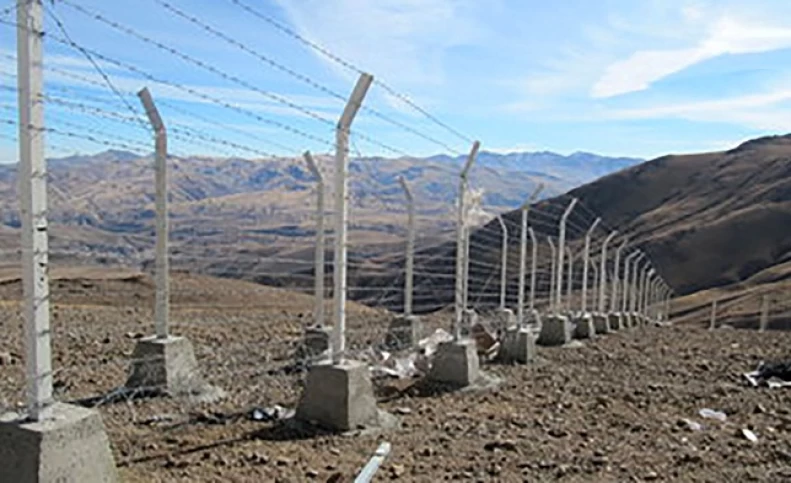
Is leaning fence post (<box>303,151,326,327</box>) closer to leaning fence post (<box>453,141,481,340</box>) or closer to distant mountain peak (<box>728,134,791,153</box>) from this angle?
leaning fence post (<box>453,141,481,340</box>)

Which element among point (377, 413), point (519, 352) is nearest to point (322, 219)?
point (377, 413)

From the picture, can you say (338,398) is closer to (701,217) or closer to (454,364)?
(454,364)

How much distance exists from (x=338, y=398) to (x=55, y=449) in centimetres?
263

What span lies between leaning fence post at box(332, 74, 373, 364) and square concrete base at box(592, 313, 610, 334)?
594 inches

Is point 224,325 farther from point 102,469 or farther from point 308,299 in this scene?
point 308,299

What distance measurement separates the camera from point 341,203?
247 inches

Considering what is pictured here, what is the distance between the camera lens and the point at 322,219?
8.91 m

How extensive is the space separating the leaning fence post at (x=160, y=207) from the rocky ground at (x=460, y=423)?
68 cm

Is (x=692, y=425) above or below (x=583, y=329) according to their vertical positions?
above

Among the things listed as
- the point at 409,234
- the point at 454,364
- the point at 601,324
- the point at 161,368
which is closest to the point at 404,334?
the point at 409,234

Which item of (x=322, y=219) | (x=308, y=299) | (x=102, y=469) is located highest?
(x=322, y=219)

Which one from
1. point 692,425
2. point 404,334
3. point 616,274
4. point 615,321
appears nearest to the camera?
point 692,425

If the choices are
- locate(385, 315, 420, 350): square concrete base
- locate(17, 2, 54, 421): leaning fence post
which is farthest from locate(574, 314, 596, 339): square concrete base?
Answer: locate(17, 2, 54, 421): leaning fence post

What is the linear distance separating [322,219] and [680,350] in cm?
942
